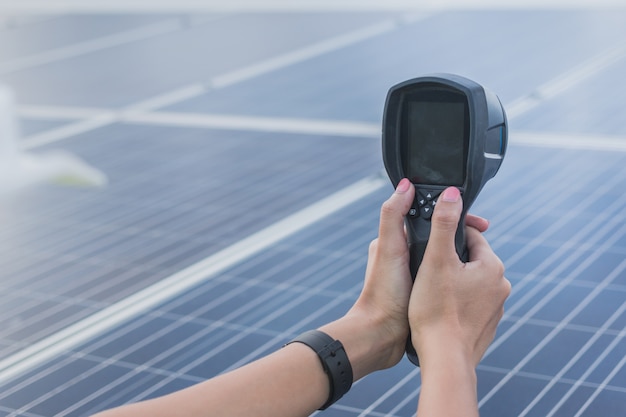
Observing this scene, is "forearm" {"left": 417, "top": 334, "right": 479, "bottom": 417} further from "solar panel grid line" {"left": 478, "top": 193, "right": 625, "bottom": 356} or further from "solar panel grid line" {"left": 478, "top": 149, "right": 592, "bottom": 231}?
"solar panel grid line" {"left": 478, "top": 149, "right": 592, "bottom": 231}

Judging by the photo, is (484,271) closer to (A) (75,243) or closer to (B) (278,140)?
(A) (75,243)

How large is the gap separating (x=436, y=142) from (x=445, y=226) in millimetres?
159

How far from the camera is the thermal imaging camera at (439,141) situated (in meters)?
1.65

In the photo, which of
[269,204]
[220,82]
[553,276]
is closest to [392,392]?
[553,276]

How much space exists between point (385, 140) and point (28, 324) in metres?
1.20

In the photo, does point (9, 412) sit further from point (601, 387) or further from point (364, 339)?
point (601, 387)

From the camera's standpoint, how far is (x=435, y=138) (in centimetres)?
171

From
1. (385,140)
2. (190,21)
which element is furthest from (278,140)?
(190,21)

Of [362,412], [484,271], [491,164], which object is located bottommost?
[362,412]

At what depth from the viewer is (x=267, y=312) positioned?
2.48m

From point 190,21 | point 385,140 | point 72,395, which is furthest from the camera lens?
point 190,21

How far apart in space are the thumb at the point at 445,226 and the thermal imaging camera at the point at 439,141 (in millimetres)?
38

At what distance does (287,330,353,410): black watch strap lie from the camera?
1.64 m

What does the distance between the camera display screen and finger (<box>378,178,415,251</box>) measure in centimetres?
3
